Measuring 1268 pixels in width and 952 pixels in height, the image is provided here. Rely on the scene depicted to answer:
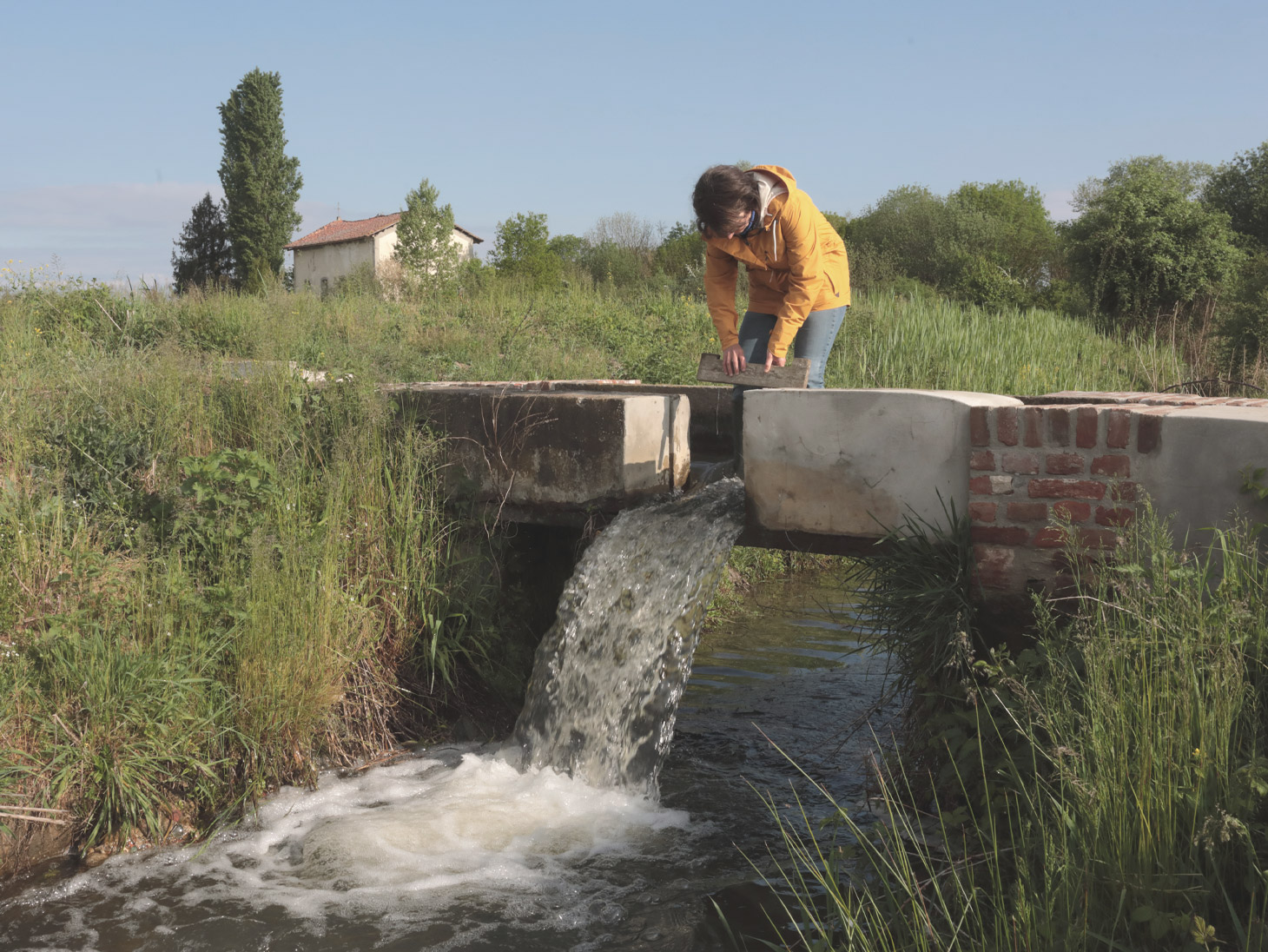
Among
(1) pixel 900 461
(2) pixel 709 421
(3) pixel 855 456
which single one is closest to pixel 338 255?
(2) pixel 709 421

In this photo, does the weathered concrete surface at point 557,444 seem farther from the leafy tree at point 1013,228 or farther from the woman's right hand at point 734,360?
the leafy tree at point 1013,228

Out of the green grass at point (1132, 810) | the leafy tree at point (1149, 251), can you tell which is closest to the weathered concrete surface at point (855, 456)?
the green grass at point (1132, 810)

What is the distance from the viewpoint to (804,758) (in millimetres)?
4465

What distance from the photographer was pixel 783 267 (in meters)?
4.78

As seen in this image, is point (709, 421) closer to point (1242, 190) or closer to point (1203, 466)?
point (1203, 466)

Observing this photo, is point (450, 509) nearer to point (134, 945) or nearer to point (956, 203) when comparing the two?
point (134, 945)

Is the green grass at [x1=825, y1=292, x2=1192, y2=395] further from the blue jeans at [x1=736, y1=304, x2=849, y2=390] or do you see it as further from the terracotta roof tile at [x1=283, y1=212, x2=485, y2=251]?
the terracotta roof tile at [x1=283, y1=212, x2=485, y2=251]

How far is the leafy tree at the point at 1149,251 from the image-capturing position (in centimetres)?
1698

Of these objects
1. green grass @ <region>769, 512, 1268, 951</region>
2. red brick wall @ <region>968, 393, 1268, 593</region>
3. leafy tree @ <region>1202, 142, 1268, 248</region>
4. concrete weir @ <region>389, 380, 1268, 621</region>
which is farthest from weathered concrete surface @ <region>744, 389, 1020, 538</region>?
leafy tree @ <region>1202, 142, 1268, 248</region>

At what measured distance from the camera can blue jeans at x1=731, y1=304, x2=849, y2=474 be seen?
4.91 metres

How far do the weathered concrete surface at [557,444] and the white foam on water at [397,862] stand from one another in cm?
139

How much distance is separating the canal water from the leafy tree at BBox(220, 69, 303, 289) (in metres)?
36.2

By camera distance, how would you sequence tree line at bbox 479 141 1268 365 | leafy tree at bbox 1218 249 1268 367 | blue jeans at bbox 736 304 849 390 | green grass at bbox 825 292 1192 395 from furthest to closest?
tree line at bbox 479 141 1268 365, leafy tree at bbox 1218 249 1268 367, green grass at bbox 825 292 1192 395, blue jeans at bbox 736 304 849 390

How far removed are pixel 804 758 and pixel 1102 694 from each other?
7.79ft
